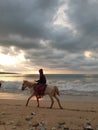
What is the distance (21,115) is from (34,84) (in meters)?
3.86

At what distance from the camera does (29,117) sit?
1048 centimetres

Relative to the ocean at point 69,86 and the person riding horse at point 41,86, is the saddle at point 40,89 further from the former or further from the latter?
the ocean at point 69,86

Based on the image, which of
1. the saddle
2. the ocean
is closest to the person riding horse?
the saddle

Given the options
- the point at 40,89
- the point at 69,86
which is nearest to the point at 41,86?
the point at 40,89

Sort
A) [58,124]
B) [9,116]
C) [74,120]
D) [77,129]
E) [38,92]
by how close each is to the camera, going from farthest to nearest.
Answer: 1. [38,92]
2. [9,116]
3. [74,120]
4. [58,124]
5. [77,129]

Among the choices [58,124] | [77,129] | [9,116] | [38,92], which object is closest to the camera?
Result: [77,129]

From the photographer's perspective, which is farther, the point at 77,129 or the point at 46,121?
the point at 46,121

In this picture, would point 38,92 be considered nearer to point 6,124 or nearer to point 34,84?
point 34,84

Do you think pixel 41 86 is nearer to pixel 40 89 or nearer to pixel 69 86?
pixel 40 89

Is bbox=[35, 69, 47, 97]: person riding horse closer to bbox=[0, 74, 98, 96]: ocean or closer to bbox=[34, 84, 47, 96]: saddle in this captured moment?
bbox=[34, 84, 47, 96]: saddle

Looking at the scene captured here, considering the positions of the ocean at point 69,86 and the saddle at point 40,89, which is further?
the ocean at point 69,86

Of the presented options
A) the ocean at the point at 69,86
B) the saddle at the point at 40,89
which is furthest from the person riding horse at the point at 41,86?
the ocean at the point at 69,86

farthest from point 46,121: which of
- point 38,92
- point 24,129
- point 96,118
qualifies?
point 38,92

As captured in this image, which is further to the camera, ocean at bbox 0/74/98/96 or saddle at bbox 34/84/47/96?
ocean at bbox 0/74/98/96
